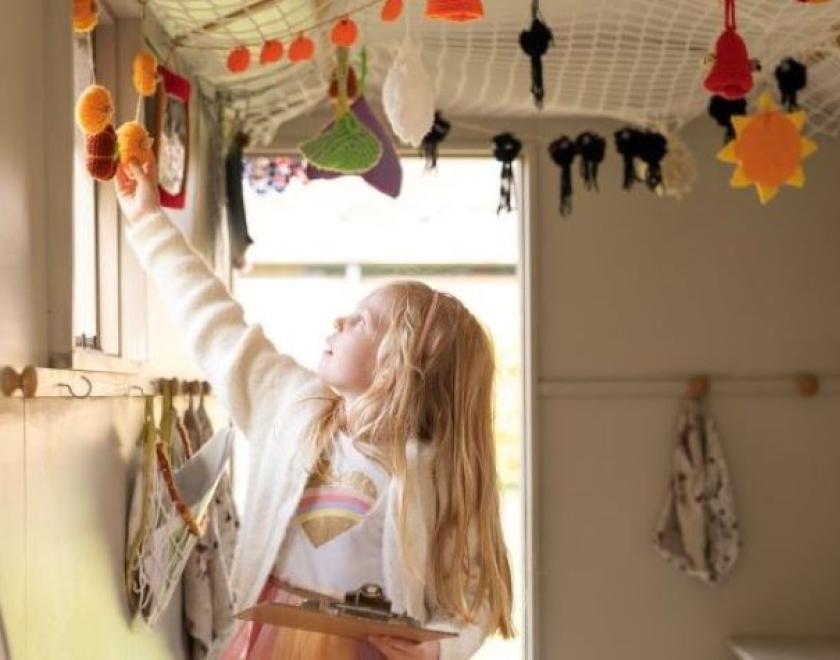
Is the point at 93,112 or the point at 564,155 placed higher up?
the point at 564,155

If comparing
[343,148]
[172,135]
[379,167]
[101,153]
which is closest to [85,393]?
[101,153]

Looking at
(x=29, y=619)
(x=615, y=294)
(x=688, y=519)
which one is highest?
(x=615, y=294)

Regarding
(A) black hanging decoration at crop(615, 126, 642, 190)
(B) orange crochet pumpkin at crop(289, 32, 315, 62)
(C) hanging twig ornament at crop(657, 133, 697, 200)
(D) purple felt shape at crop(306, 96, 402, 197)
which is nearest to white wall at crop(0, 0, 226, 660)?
(B) orange crochet pumpkin at crop(289, 32, 315, 62)

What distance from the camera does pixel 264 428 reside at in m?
1.69

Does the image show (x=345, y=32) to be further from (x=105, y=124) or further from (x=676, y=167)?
(x=676, y=167)

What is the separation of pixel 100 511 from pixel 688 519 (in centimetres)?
186

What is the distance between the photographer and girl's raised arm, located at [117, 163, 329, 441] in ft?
5.40

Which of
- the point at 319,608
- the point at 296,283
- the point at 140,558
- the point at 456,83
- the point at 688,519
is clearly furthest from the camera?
the point at 296,283

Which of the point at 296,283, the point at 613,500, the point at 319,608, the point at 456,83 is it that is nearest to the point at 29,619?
the point at 319,608

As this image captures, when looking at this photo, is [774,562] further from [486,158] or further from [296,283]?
[296,283]

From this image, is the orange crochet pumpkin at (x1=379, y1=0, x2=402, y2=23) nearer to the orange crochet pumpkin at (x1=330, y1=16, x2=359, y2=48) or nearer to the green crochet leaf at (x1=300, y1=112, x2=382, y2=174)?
the orange crochet pumpkin at (x1=330, y1=16, x2=359, y2=48)

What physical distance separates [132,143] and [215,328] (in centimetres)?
26

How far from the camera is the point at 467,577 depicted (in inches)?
64.2

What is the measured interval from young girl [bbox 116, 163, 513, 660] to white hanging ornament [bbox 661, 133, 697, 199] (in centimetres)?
140
